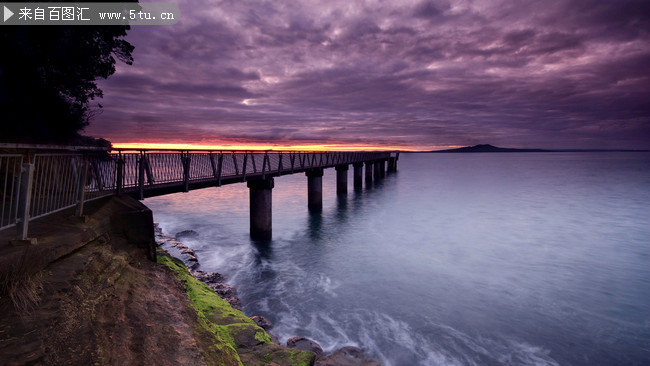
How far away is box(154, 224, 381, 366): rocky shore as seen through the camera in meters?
8.04

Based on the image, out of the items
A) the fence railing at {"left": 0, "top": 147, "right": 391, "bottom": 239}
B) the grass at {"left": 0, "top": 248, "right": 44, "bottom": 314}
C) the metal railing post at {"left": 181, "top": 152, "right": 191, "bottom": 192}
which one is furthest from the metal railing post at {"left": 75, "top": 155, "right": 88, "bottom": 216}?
the metal railing post at {"left": 181, "top": 152, "right": 191, "bottom": 192}

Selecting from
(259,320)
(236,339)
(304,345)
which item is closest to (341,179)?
(259,320)

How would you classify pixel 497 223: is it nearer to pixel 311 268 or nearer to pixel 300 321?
pixel 311 268

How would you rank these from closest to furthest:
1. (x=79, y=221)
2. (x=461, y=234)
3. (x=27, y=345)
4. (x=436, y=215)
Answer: (x=27, y=345) → (x=79, y=221) → (x=461, y=234) → (x=436, y=215)

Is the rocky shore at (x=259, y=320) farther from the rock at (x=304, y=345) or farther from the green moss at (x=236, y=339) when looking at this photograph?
the green moss at (x=236, y=339)

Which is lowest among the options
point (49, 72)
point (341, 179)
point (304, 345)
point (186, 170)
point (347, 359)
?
point (347, 359)

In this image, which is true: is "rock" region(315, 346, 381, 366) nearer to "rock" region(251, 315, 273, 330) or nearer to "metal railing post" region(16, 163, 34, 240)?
"rock" region(251, 315, 273, 330)

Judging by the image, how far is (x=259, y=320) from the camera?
402 inches

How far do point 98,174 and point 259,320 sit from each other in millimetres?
5954

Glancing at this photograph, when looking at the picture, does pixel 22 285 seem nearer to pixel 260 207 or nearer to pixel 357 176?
pixel 260 207

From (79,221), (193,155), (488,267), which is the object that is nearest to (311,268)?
(193,155)

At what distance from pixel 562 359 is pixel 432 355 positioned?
3623 millimetres

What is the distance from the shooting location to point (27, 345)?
9.84 ft

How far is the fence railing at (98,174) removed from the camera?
5051 mm
